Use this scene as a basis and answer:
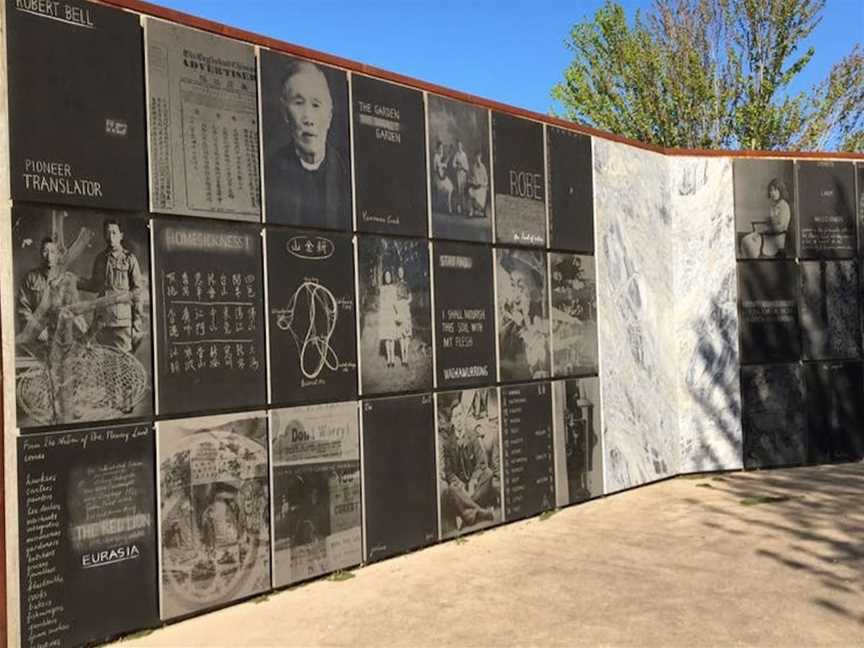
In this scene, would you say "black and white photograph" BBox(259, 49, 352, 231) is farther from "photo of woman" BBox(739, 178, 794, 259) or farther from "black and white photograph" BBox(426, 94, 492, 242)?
"photo of woman" BBox(739, 178, 794, 259)

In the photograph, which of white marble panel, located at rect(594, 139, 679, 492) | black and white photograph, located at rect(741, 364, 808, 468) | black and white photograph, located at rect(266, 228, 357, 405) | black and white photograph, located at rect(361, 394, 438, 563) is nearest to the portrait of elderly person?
black and white photograph, located at rect(266, 228, 357, 405)

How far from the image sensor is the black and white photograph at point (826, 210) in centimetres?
1159

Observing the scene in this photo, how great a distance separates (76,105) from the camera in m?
5.27

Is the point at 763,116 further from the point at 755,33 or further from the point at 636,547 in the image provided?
the point at 636,547

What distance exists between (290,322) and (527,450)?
3.35 meters

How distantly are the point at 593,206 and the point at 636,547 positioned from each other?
4168 mm

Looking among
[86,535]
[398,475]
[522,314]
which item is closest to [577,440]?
[522,314]

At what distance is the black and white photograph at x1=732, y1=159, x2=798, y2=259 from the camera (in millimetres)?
11344

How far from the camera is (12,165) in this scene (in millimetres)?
4914

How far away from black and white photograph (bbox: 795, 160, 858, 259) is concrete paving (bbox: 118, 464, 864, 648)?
4169 millimetres

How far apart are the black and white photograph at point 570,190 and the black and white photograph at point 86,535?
17.6 feet

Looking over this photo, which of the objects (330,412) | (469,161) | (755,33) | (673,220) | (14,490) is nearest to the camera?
(14,490)

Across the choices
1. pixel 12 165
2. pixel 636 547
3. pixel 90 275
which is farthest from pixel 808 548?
pixel 12 165

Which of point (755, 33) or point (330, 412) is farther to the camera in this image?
point (755, 33)
